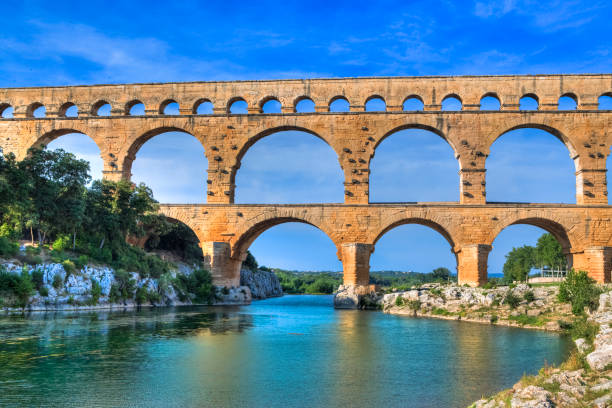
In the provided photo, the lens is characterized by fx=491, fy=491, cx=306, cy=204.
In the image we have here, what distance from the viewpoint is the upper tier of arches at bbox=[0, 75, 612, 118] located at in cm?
2623

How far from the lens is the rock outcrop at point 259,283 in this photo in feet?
142

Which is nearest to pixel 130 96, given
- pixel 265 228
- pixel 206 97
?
pixel 206 97

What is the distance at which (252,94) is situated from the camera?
91.0ft

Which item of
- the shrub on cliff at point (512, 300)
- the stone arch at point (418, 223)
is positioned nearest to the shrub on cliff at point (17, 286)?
the stone arch at point (418, 223)

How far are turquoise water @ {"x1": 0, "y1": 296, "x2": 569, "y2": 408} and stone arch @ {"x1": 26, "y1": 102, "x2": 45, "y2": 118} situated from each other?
726 inches

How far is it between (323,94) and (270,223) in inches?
305

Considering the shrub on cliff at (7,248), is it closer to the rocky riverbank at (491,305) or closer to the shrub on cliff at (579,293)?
the rocky riverbank at (491,305)

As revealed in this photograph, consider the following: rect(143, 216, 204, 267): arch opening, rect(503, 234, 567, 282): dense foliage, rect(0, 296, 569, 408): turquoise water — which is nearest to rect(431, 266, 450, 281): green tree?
rect(503, 234, 567, 282): dense foliage

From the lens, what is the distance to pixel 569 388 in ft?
17.3

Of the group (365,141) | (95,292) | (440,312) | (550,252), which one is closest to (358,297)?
(440,312)

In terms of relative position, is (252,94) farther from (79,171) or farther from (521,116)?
(521,116)

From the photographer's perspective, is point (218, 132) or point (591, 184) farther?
point (218, 132)

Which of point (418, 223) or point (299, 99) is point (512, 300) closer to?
point (418, 223)

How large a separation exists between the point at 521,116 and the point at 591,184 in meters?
4.96
